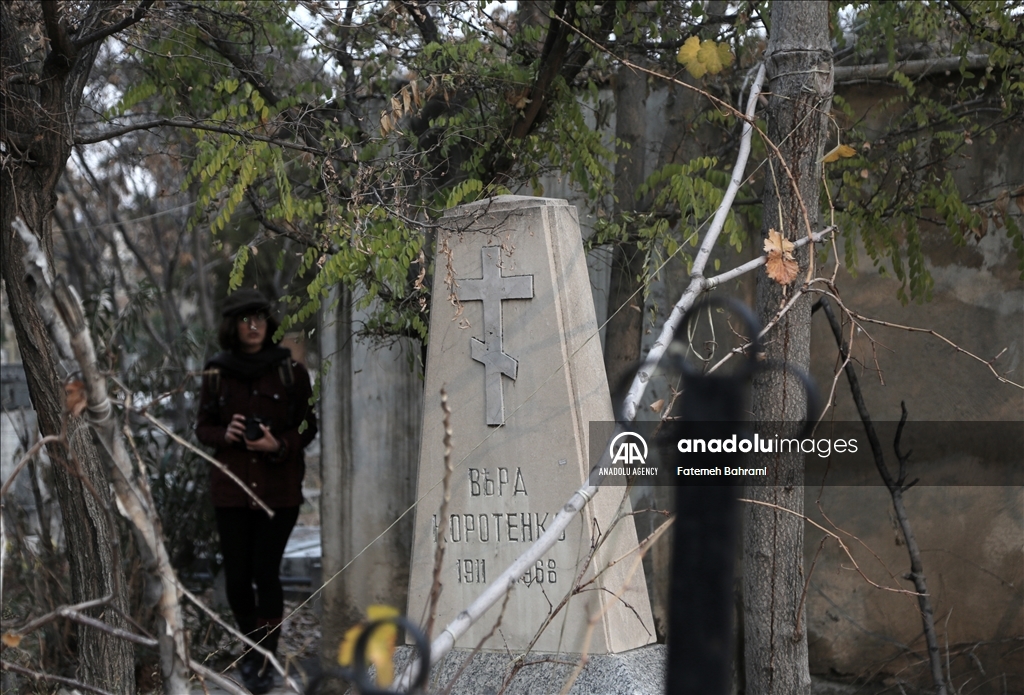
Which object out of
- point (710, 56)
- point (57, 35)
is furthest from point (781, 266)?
point (57, 35)

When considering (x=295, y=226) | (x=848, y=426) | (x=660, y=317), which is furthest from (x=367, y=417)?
(x=848, y=426)

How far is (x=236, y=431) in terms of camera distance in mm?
4867

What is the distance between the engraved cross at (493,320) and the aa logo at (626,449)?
1.44 feet

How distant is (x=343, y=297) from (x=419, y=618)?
7.07 ft

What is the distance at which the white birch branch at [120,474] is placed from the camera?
1535 mm

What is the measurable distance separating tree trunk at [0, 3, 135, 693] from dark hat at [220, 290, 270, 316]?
1.24 meters

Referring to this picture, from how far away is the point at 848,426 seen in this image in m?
4.74

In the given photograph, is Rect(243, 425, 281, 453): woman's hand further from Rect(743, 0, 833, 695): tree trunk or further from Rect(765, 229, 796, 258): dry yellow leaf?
Rect(765, 229, 796, 258): dry yellow leaf

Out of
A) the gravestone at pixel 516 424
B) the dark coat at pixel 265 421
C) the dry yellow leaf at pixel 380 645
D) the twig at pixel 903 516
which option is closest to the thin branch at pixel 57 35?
the gravestone at pixel 516 424

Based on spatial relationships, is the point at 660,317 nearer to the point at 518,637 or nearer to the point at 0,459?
the point at 518,637

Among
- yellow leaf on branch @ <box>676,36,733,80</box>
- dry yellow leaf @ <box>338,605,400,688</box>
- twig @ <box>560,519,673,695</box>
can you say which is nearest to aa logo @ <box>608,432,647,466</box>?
twig @ <box>560,519,673,695</box>

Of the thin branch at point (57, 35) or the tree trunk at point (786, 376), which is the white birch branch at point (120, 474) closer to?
the thin branch at point (57, 35)

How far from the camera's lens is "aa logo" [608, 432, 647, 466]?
11.1ft

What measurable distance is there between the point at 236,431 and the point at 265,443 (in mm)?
170
